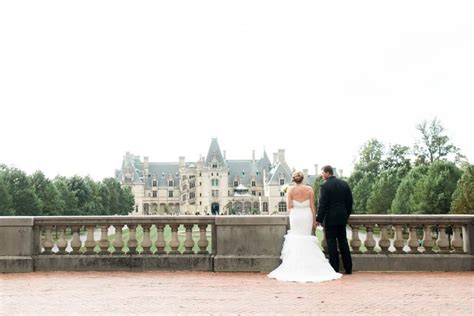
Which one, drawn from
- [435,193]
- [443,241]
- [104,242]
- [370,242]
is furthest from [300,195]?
[435,193]

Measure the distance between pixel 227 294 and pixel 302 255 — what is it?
7.86 feet

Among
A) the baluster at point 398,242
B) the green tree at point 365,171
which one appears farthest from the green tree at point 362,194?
the baluster at point 398,242

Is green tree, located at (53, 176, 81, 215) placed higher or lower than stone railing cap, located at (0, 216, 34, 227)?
higher

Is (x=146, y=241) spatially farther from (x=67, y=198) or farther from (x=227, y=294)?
(x=67, y=198)

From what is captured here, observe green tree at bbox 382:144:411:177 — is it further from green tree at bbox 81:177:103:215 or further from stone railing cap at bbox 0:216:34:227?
stone railing cap at bbox 0:216:34:227

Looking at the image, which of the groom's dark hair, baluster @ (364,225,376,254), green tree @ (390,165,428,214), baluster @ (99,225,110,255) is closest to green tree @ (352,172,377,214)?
green tree @ (390,165,428,214)

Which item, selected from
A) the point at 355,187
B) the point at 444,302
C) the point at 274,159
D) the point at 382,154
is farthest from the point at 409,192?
the point at 274,159

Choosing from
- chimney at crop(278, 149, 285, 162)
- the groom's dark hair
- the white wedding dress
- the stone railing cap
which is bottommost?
the white wedding dress

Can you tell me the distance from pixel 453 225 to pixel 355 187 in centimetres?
5541

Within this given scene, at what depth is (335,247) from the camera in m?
11.0

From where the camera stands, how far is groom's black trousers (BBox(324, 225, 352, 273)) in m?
11.0

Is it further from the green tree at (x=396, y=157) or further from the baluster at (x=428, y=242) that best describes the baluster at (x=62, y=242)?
the green tree at (x=396, y=157)

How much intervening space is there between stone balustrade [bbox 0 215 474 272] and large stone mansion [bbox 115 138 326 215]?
13133 centimetres

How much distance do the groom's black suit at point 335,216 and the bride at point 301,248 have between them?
9.2 inches
